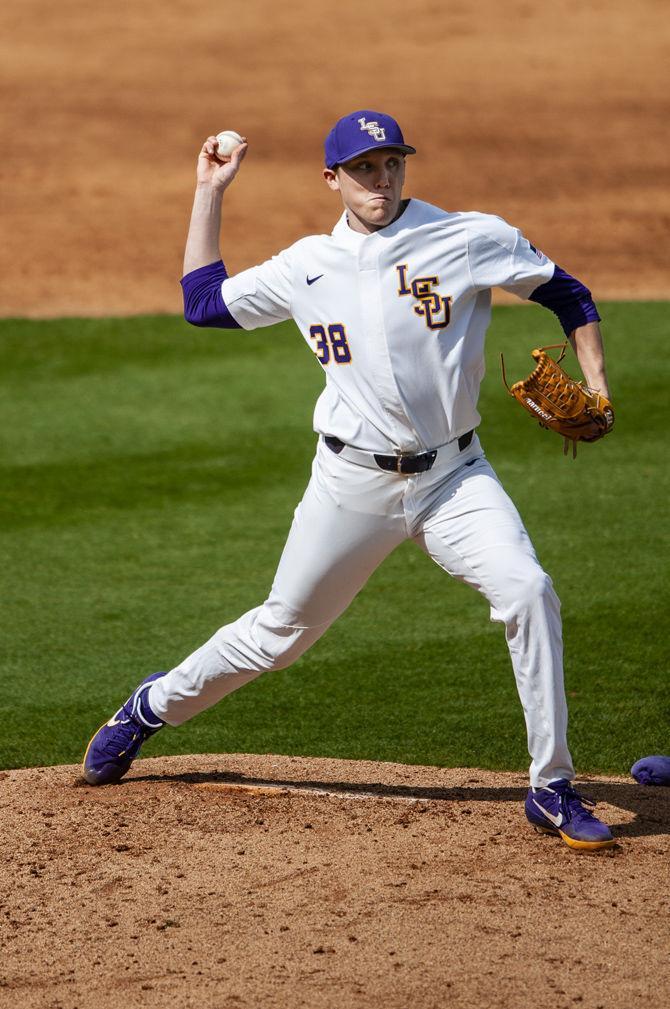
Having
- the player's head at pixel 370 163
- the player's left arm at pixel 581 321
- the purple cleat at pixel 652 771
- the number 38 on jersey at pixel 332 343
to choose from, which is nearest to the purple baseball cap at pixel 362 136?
the player's head at pixel 370 163

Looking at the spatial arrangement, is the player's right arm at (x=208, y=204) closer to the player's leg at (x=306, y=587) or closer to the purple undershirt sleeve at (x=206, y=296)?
the purple undershirt sleeve at (x=206, y=296)

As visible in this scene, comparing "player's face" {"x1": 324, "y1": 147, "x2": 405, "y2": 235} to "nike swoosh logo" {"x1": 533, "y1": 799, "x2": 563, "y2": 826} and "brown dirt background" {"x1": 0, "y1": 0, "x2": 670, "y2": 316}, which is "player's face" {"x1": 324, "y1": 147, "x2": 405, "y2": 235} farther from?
"brown dirt background" {"x1": 0, "y1": 0, "x2": 670, "y2": 316}

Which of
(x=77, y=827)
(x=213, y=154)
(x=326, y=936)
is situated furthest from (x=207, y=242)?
(x=326, y=936)

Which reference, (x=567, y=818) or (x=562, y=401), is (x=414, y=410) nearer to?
(x=562, y=401)

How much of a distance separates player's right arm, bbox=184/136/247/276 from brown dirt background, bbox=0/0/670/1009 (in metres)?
1.70

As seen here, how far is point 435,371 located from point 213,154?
1079 millimetres

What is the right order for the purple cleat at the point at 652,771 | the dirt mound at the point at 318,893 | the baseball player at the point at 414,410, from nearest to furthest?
the dirt mound at the point at 318,893
the baseball player at the point at 414,410
the purple cleat at the point at 652,771

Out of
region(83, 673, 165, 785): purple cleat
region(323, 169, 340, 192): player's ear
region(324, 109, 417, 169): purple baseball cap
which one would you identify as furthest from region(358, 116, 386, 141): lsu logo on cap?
region(83, 673, 165, 785): purple cleat

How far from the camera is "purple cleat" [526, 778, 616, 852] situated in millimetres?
4207

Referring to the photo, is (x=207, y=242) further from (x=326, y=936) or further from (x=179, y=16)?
(x=179, y=16)

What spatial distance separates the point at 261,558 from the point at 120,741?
2.72 metres

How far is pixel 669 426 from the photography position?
9.17m

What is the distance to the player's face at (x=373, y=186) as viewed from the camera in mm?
4273

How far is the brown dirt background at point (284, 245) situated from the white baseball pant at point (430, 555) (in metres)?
0.44
